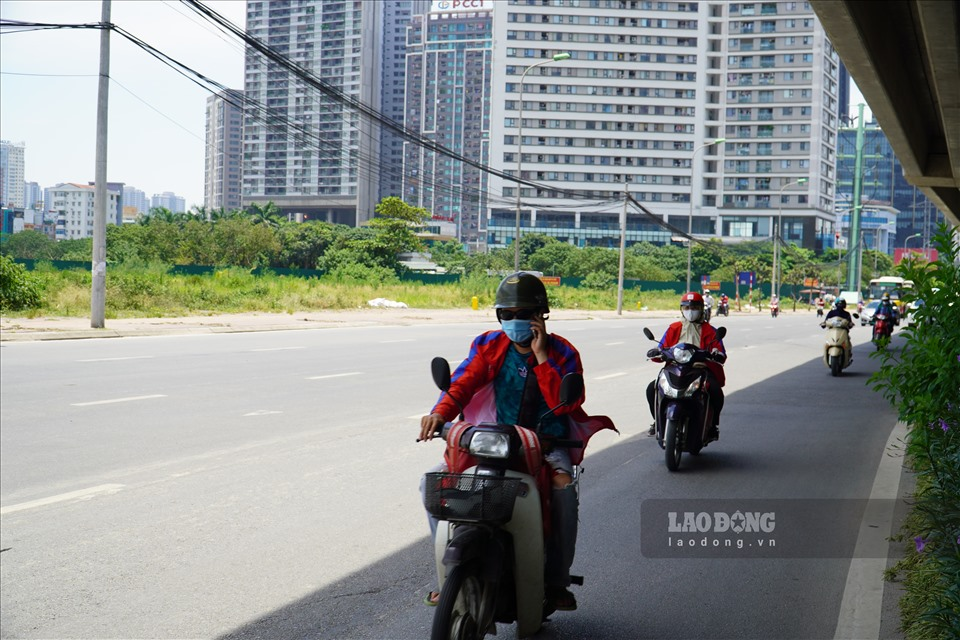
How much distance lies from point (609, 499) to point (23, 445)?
5.11 metres

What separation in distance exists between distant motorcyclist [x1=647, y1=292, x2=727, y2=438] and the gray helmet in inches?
186

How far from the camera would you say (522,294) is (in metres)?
4.28

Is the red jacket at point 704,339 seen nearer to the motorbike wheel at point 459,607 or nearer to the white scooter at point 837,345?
the motorbike wheel at point 459,607

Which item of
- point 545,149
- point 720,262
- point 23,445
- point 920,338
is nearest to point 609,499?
point 920,338

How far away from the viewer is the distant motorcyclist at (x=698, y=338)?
29.5ft

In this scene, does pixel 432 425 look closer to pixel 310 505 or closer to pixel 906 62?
pixel 310 505

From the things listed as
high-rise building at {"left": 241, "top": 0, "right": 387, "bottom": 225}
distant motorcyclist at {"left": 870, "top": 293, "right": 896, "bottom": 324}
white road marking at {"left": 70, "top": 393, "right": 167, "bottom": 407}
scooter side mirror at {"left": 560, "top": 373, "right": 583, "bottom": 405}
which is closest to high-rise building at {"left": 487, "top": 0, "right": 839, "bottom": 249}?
high-rise building at {"left": 241, "top": 0, "right": 387, "bottom": 225}

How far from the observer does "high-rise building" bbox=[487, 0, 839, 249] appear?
441ft

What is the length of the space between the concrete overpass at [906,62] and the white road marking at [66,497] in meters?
6.43

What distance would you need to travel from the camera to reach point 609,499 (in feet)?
24.5

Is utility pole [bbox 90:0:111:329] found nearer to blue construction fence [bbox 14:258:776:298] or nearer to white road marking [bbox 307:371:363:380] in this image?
white road marking [bbox 307:371:363:380]

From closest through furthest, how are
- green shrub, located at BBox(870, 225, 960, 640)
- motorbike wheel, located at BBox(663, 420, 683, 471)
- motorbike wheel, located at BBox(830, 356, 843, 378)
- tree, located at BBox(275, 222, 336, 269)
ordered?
green shrub, located at BBox(870, 225, 960, 640) < motorbike wheel, located at BBox(663, 420, 683, 471) < motorbike wheel, located at BBox(830, 356, 843, 378) < tree, located at BBox(275, 222, 336, 269)

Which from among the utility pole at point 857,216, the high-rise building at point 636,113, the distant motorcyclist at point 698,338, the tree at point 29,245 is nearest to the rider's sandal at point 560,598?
the distant motorcyclist at point 698,338

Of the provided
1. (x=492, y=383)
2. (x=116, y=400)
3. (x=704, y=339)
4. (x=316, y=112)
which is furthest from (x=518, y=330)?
(x=316, y=112)
